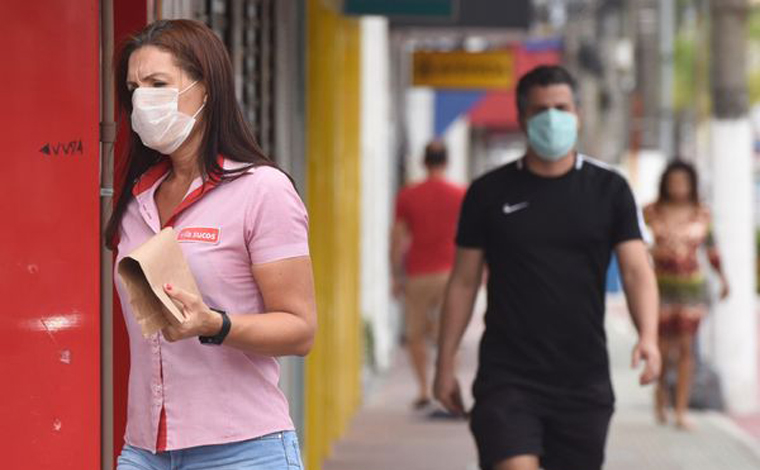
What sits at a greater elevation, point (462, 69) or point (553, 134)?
point (462, 69)

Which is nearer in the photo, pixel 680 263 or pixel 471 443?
pixel 471 443

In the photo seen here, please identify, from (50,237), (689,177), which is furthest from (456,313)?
(689,177)

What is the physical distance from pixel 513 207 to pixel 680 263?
5.64 meters

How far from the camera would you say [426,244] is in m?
12.1

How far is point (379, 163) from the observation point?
51.6 feet

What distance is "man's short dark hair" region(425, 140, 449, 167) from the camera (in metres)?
12.1

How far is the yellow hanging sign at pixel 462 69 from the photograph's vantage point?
1862 centimetres

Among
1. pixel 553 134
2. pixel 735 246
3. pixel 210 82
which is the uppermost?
pixel 210 82

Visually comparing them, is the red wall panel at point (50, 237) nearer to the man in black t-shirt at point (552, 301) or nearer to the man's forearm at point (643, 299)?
the man in black t-shirt at point (552, 301)

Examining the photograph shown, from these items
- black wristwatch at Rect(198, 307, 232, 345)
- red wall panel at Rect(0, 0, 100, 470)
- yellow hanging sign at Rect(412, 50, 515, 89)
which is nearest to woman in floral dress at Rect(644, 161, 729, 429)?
red wall panel at Rect(0, 0, 100, 470)

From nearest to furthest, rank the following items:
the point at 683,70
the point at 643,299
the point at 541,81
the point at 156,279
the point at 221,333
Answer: the point at 156,279, the point at 221,333, the point at 643,299, the point at 541,81, the point at 683,70

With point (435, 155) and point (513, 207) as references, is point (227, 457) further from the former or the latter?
point (435, 155)

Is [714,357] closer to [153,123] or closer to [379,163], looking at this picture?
[379,163]

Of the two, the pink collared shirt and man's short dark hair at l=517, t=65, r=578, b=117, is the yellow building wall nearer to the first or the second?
man's short dark hair at l=517, t=65, r=578, b=117
